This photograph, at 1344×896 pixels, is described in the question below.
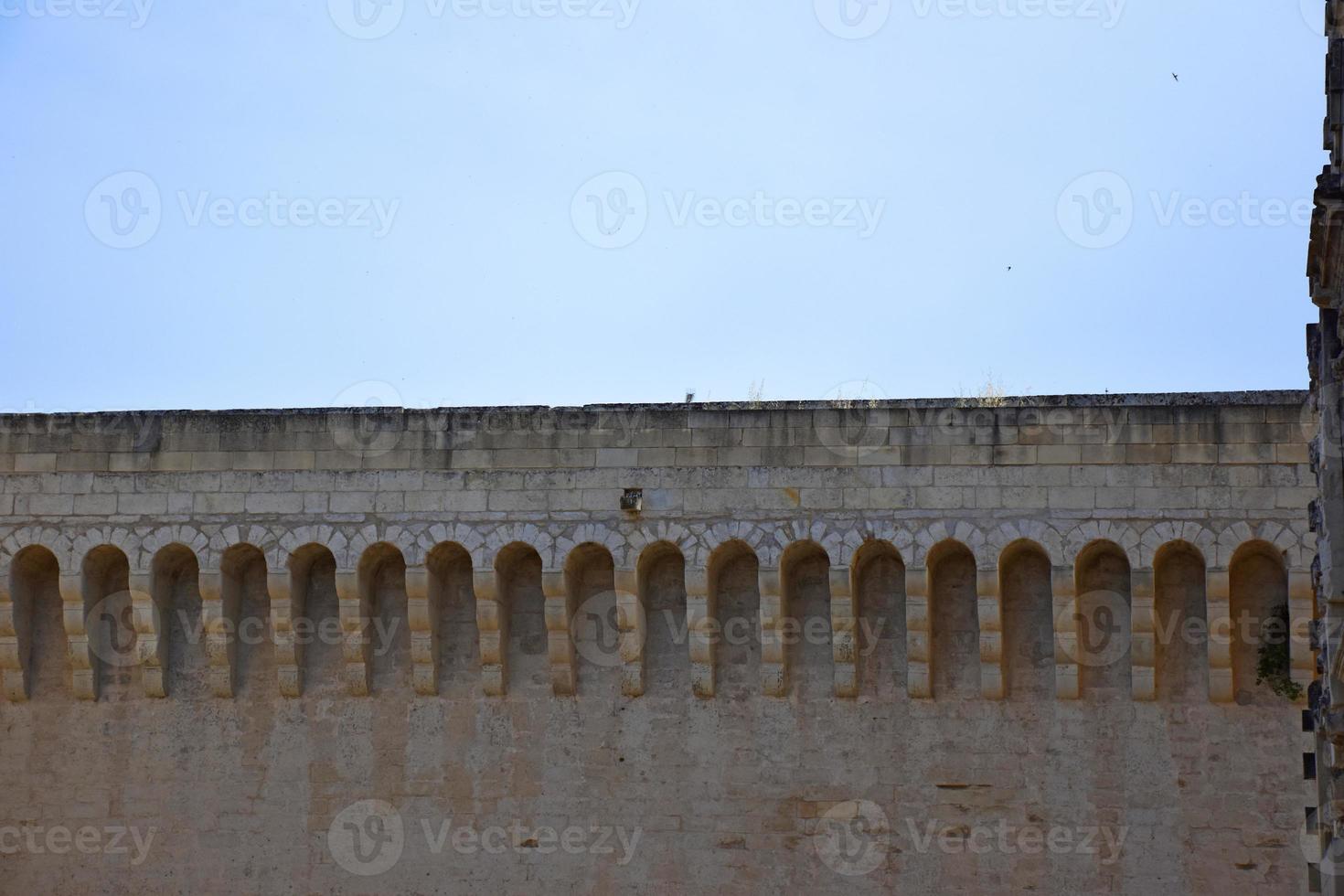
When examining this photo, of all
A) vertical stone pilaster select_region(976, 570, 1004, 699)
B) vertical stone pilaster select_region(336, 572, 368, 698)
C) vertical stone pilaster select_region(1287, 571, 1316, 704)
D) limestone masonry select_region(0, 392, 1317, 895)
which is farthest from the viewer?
vertical stone pilaster select_region(336, 572, 368, 698)

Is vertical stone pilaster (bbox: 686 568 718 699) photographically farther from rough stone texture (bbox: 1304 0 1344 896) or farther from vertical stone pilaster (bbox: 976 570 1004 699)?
rough stone texture (bbox: 1304 0 1344 896)

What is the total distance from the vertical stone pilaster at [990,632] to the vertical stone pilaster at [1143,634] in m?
0.83

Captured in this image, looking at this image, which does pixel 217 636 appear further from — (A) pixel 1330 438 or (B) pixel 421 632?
(A) pixel 1330 438

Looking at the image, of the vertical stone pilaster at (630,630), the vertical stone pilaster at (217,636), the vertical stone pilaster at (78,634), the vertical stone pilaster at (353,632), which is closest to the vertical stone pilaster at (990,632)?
the vertical stone pilaster at (630,630)

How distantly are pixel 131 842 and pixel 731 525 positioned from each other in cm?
454

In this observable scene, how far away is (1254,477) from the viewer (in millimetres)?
12930

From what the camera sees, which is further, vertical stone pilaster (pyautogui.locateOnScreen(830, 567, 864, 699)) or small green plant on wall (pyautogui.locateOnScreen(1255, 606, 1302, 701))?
vertical stone pilaster (pyautogui.locateOnScreen(830, 567, 864, 699))

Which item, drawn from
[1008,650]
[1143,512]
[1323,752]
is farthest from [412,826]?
[1323,752]

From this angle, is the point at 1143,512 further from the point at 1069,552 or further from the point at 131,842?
the point at 131,842

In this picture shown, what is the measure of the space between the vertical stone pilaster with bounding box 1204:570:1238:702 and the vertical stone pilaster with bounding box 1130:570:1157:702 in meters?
0.35

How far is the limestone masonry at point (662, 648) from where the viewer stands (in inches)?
510

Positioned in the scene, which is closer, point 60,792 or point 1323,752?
point 1323,752

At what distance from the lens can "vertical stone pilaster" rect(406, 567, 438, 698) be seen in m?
13.6

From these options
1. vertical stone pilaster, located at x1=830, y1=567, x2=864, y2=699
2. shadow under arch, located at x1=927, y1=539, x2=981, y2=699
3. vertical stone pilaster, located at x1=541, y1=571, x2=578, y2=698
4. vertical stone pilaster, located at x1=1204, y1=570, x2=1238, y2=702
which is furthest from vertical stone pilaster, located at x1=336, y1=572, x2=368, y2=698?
vertical stone pilaster, located at x1=1204, y1=570, x2=1238, y2=702
